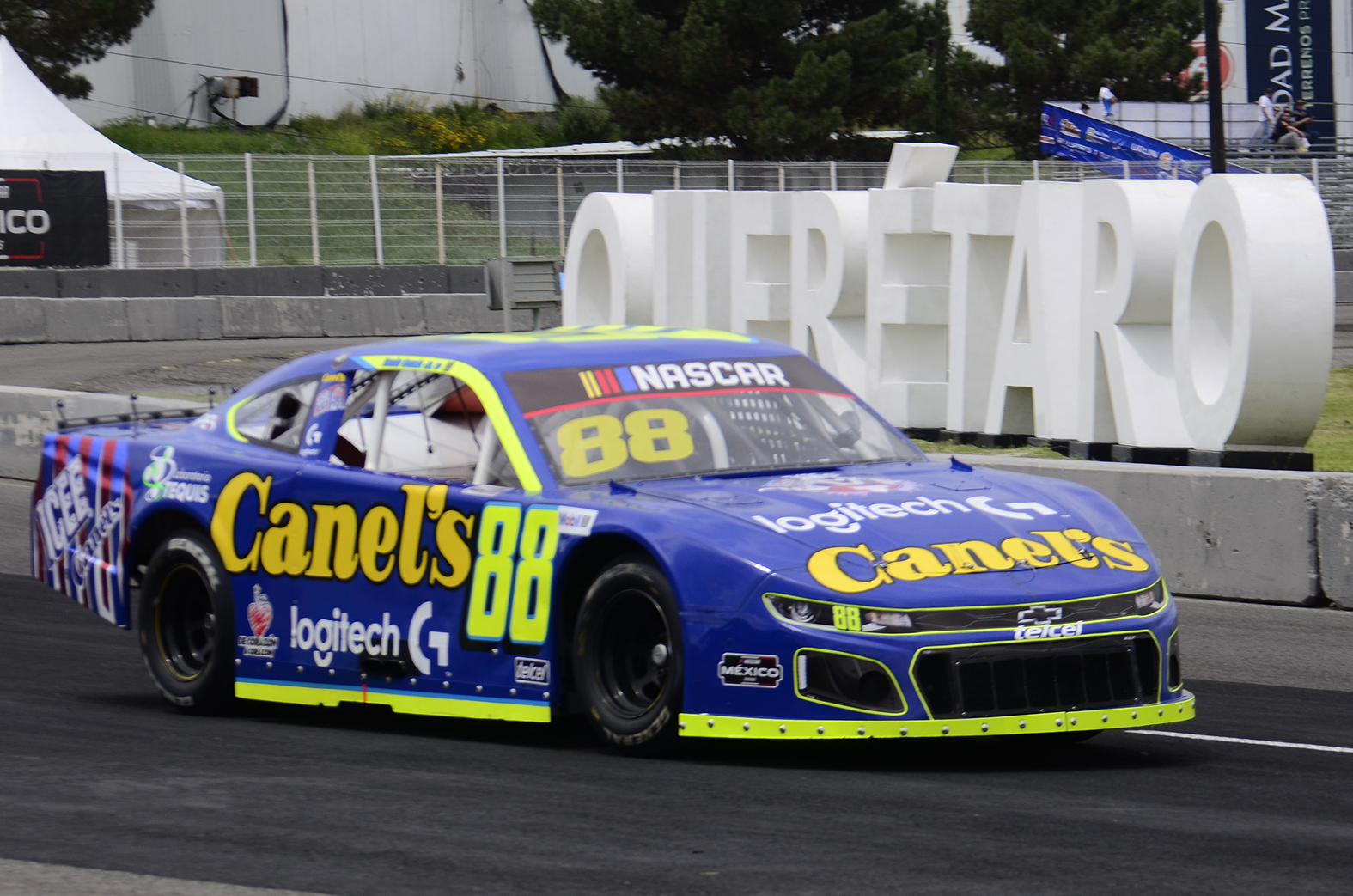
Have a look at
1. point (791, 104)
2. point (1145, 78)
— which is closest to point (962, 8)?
point (1145, 78)

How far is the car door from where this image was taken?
6.40m

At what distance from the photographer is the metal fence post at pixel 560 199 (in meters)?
34.9

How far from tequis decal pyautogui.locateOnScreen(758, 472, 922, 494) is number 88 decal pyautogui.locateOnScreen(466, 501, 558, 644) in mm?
731

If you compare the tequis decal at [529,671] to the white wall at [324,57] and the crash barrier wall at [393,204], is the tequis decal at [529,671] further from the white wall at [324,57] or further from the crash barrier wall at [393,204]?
the white wall at [324,57]

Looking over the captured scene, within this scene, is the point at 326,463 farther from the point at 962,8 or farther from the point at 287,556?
the point at 962,8

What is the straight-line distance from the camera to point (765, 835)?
16.2ft

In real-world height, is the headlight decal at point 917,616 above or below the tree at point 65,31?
below

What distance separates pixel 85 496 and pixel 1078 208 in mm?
8004

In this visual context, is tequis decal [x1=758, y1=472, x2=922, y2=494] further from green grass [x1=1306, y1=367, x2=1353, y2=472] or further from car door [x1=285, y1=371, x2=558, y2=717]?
green grass [x1=1306, y1=367, x2=1353, y2=472]

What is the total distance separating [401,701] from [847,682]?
1.80 metres

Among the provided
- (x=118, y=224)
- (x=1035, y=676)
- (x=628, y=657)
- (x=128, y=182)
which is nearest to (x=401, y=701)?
(x=628, y=657)

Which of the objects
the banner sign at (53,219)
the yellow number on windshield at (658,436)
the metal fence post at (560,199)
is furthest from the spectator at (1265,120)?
A: the yellow number on windshield at (658,436)

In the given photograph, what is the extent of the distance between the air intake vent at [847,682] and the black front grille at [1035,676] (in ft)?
0.32

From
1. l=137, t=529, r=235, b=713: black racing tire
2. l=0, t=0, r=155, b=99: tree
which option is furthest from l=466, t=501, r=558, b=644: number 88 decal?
l=0, t=0, r=155, b=99: tree
